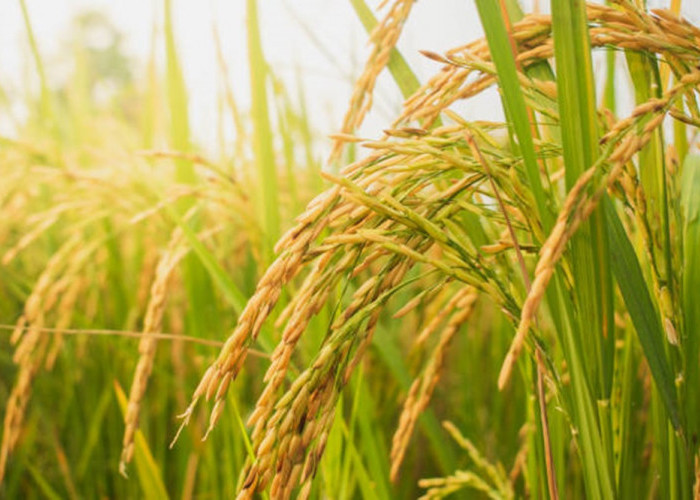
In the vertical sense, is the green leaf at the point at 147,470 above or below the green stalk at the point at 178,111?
below

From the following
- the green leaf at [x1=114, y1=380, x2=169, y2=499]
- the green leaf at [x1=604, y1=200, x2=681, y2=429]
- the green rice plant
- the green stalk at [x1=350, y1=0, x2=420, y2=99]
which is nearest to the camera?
the green rice plant

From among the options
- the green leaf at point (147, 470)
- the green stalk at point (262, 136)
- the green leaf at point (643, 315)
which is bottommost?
the green leaf at point (147, 470)

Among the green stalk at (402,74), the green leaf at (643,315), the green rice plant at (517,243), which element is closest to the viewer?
the green rice plant at (517,243)

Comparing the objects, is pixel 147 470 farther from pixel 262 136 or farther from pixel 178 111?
pixel 178 111

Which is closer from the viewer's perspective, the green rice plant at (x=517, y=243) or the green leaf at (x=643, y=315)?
the green rice plant at (x=517, y=243)

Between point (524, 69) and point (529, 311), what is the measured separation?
0.42 metres

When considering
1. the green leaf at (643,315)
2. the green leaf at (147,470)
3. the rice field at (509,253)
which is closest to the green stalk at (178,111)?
the rice field at (509,253)

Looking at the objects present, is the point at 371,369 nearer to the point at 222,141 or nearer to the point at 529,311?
the point at 222,141

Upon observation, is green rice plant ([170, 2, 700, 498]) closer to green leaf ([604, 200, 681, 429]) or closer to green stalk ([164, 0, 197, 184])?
green leaf ([604, 200, 681, 429])

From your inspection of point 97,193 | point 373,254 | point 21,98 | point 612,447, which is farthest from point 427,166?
point 21,98

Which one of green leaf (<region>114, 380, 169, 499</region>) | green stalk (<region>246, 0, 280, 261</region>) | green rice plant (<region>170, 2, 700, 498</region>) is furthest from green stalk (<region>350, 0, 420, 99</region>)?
green leaf (<region>114, 380, 169, 499</region>)

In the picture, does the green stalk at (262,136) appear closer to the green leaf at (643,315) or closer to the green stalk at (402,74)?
the green stalk at (402,74)

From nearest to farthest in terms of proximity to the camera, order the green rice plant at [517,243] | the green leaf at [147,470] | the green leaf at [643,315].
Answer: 1. the green rice plant at [517,243]
2. the green leaf at [643,315]
3. the green leaf at [147,470]

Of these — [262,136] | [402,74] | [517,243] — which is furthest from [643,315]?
[262,136]
